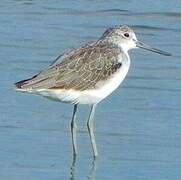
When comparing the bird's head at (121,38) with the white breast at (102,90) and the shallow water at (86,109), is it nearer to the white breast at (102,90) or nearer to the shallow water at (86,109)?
the white breast at (102,90)

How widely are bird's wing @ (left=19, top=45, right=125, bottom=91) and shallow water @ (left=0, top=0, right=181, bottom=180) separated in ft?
1.98

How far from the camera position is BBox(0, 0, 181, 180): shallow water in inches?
427

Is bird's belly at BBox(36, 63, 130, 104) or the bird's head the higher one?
the bird's head

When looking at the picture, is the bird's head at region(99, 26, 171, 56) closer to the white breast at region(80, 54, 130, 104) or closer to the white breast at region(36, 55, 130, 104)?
the white breast at region(36, 55, 130, 104)

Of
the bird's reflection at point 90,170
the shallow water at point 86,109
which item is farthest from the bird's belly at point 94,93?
the bird's reflection at point 90,170

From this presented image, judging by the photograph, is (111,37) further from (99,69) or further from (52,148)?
(52,148)

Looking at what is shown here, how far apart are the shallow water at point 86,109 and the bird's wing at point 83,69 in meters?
0.60

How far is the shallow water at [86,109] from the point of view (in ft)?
35.6

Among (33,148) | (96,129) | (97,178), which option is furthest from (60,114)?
(97,178)

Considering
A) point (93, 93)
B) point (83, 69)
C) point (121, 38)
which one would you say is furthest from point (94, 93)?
point (121, 38)

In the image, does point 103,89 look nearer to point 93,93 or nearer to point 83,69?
point 93,93

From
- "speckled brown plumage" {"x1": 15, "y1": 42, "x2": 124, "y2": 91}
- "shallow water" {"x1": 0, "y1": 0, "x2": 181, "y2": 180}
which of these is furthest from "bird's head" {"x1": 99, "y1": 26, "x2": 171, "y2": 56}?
"shallow water" {"x1": 0, "y1": 0, "x2": 181, "y2": 180}

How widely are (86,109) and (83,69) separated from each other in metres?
1.38

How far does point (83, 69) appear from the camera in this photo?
1184cm
